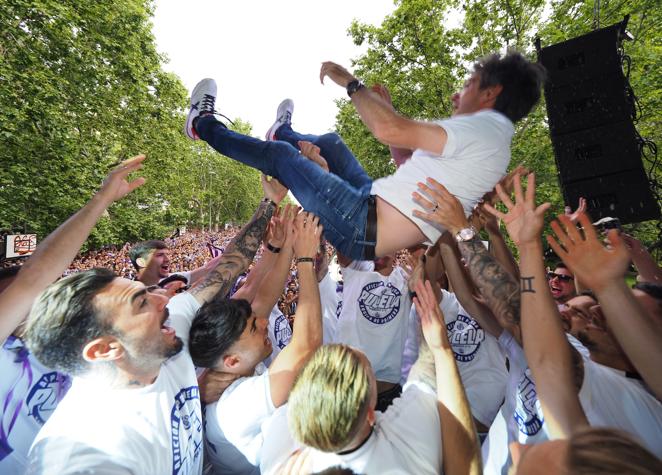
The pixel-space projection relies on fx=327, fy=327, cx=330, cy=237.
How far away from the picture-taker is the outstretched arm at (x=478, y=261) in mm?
1820

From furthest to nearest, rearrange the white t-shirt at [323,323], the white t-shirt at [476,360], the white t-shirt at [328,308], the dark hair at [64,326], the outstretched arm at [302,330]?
the white t-shirt at [328,308] → the white t-shirt at [323,323] → the white t-shirt at [476,360] → the outstretched arm at [302,330] → the dark hair at [64,326]

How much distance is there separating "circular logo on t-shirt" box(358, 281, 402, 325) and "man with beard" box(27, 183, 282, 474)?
5.54ft

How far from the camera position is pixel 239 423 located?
70.0 inches

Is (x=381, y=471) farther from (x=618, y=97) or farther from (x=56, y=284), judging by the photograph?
(x=618, y=97)

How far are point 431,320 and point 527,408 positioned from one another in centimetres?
73

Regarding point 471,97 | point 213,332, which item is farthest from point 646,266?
point 213,332

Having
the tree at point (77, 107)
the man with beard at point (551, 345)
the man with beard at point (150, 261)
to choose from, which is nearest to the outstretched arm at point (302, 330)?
the man with beard at point (551, 345)

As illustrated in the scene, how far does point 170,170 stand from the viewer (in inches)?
566

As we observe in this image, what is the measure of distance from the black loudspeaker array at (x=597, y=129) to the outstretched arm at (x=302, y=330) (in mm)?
3907

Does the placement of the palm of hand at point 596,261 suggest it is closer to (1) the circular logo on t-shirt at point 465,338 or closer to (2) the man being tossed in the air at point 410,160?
(2) the man being tossed in the air at point 410,160

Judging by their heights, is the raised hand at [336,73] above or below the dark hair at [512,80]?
below

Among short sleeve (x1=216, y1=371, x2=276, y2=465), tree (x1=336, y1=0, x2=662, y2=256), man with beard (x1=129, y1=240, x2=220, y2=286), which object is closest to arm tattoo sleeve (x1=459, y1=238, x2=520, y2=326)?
short sleeve (x1=216, y1=371, x2=276, y2=465)

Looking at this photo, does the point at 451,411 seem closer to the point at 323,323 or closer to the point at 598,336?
the point at 598,336

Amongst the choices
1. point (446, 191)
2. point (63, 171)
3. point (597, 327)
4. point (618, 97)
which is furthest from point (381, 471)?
point (63, 171)
